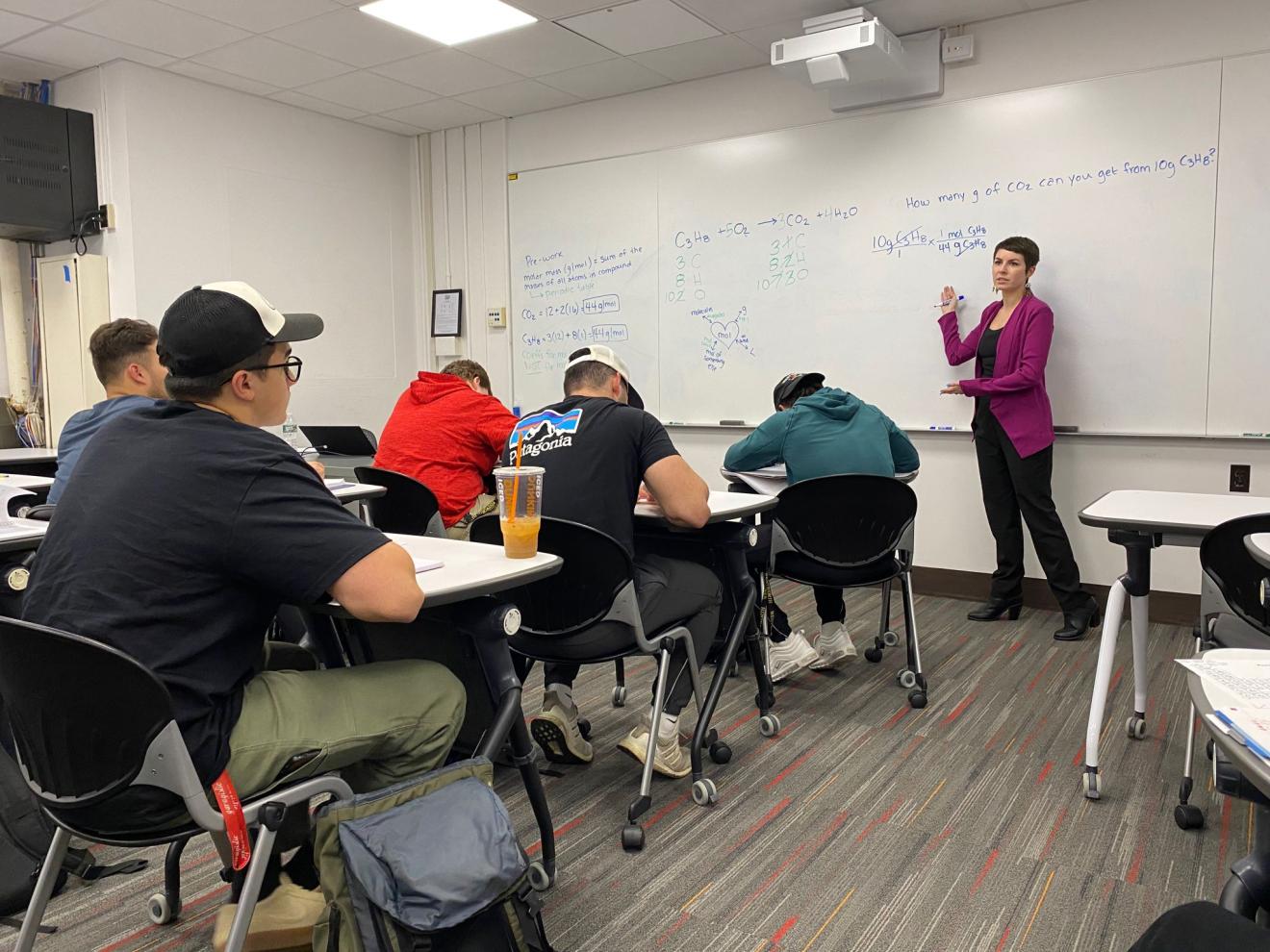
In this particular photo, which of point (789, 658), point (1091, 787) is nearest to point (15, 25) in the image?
point (789, 658)

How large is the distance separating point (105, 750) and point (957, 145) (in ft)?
13.9

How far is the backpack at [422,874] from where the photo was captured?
1370 mm

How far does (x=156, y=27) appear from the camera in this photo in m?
4.22

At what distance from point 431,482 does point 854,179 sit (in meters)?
2.70

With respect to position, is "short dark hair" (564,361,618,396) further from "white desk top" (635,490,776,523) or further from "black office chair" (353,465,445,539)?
"black office chair" (353,465,445,539)

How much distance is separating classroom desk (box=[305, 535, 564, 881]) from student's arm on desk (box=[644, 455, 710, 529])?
50 cm

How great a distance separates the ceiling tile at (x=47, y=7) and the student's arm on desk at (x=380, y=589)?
3.76 metres

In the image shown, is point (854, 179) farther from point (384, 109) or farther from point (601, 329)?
point (384, 109)

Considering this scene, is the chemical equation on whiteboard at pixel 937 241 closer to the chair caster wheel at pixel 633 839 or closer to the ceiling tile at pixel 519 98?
the ceiling tile at pixel 519 98

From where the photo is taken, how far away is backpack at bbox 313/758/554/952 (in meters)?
1.37

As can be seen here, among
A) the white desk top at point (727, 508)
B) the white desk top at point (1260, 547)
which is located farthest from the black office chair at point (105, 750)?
the white desk top at point (1260, 547)

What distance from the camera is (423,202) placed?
20.5ft

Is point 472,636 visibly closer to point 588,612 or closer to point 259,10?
point 588,612

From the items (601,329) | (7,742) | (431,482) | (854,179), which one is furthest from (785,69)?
(7,742)
